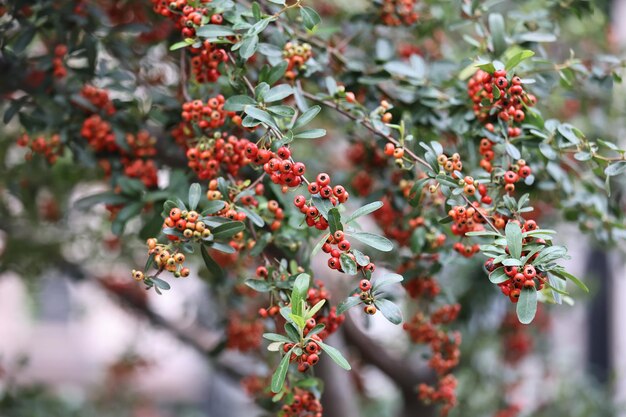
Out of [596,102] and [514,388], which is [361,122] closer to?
[596,102]

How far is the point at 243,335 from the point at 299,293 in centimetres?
74

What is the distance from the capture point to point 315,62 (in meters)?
1.32

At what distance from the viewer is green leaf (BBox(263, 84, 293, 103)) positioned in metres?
1.13

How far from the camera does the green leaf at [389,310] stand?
1.04 metres

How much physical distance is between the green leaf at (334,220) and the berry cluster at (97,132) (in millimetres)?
603

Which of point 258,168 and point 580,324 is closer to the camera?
point 258,168

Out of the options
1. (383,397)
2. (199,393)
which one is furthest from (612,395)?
(199,393)

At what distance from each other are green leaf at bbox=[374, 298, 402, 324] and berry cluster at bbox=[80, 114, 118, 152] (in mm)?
675

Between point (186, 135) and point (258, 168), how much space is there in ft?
0.80

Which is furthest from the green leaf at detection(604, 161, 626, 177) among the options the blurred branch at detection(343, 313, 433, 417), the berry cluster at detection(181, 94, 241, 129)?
the blurred branch at detection(343, 313, 433, 417)

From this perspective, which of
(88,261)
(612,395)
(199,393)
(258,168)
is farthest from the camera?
(199,393)

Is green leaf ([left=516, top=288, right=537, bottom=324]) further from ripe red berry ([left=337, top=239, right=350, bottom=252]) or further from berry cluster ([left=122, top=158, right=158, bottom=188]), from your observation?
berry cluster ([left=122, top=158, right=158, bottom=188])

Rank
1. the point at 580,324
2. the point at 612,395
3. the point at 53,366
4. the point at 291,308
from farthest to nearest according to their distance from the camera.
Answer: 1. the point at 53,366
2. the point at 580,324
3. the point at 612,395
4. the point at 291,308

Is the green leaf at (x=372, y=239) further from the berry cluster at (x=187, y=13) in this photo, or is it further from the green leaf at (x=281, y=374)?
the berry cluster at (x=187, y=13)
